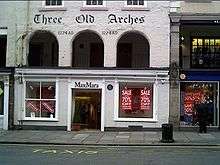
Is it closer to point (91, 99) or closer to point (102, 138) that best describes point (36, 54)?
point (91, 99)

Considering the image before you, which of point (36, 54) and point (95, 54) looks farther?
point (36, 54)

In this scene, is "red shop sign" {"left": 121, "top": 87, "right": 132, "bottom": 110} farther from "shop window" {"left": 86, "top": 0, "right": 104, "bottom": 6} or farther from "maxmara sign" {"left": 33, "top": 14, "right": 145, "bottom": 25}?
"shop window" {"left": 86, "top": 0, "right": 104, "bottom": 6}

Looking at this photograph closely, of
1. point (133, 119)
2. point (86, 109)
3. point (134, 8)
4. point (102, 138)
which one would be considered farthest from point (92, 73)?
point (102, 138)

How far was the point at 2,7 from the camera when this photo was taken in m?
27.7

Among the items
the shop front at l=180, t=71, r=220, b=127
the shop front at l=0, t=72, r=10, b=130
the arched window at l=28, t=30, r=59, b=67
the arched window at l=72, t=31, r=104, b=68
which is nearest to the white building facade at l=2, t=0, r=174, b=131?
the shop front at l=0, t=72, r=10, b=130

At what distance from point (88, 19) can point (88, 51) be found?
8.50ft

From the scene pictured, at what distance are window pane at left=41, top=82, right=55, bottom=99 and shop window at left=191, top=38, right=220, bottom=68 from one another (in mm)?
8038

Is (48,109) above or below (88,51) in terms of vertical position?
below

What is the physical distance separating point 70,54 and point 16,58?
3122 millimetres

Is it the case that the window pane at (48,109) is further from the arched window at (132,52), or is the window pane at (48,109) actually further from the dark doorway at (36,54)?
the arched window at (132,52)

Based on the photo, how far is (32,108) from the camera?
27.6 metres

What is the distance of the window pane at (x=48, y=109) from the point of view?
2720cm

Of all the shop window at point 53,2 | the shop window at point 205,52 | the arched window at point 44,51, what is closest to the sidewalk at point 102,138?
the shop window at point 205,52

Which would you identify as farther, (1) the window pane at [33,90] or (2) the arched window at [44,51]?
(2) the arched window at [44,51]
